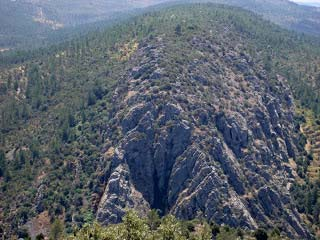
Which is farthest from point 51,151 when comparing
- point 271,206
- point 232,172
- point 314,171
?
point 314,171

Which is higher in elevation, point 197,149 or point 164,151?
point 197,149

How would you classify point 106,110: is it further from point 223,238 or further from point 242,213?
point 223,238

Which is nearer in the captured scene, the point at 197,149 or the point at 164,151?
the point at 197,149

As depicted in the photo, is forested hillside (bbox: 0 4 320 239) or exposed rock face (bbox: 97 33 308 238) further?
forested hillside (bbox: 0 4 320 239)

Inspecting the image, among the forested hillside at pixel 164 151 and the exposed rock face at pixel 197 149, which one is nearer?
the exposed rock face at pixel 197 149
